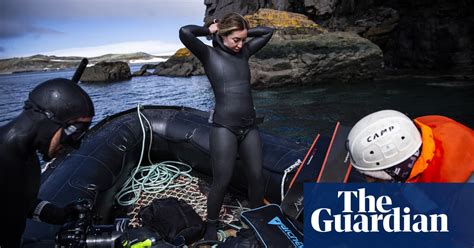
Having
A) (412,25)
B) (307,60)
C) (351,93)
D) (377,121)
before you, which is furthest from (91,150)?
(412,25)

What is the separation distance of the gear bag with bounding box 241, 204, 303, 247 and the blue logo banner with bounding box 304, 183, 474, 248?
0.85 feet

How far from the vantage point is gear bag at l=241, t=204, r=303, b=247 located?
2.55 m

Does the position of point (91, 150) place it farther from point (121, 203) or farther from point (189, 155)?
point (189, 155)

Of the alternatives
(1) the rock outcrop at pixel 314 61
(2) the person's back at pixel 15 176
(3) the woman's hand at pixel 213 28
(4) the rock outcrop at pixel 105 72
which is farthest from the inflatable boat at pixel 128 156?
(4) the rock outcrop at pixel 105 72

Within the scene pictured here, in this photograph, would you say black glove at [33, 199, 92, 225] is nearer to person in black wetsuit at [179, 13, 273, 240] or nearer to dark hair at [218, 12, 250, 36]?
person in black wetsuit at [179, 13, 273, 240]

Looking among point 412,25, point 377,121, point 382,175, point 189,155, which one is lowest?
point 189,155

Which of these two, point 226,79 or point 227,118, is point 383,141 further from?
point 226,79

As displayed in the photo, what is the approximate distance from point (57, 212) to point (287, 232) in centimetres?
170

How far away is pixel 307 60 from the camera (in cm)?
1842

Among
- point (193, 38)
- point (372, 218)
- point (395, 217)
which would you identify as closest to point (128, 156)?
point (193, 38)

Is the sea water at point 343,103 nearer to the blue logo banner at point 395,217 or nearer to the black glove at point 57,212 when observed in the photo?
the blue logo banner at point 395,217

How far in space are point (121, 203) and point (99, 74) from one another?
1569 inches

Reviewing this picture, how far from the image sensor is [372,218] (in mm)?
2174

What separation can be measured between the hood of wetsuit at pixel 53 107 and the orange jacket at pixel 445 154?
6.75ft
